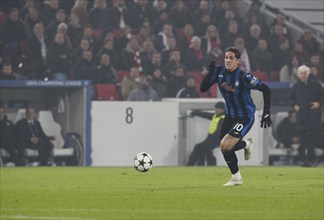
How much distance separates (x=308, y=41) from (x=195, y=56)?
3.64 meters

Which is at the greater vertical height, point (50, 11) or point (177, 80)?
point (50, 11)

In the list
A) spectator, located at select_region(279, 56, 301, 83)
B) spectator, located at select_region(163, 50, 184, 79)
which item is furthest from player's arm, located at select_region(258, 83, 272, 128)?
spectator, located at select_region(279, 56, 301, 83)

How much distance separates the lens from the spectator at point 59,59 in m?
23.1

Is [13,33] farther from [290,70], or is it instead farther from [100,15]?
[290,70]

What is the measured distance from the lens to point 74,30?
24.1 m

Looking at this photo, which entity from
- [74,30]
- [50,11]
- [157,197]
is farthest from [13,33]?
[157,197]

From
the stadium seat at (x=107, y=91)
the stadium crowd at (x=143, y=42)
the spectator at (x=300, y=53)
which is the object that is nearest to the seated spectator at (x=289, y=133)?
the stadium crowd at (x=143, y=42)

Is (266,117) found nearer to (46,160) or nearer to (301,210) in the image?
(301,210)

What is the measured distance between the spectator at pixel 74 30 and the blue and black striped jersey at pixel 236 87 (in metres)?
10.7

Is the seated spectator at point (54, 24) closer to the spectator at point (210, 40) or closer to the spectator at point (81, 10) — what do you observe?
the spectator at point (81, 10)

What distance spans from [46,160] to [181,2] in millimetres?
6710

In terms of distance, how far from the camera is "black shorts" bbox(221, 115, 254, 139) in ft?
44.5

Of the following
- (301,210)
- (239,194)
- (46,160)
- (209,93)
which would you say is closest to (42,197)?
(239,194)

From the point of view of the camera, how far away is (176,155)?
2278 cm
